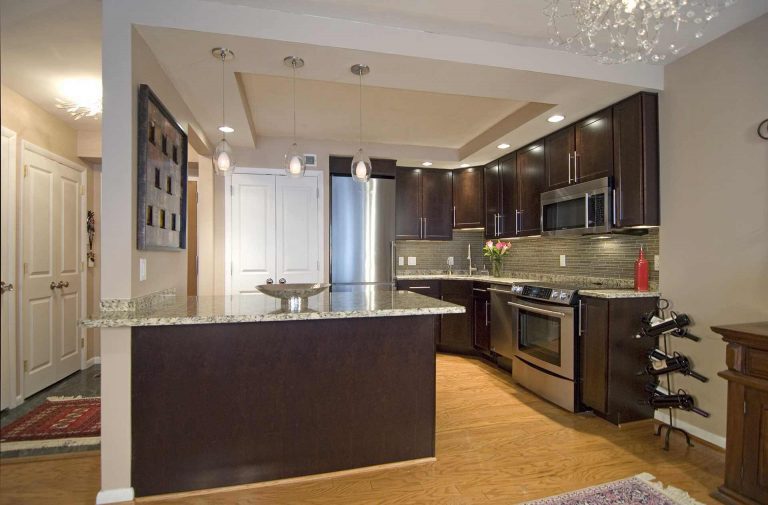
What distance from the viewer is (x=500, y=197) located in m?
4.61

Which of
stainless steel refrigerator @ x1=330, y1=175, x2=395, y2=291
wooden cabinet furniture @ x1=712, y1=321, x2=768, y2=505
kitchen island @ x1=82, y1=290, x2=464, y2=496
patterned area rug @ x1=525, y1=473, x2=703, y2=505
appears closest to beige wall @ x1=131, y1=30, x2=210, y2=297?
kitchen island @ x1=82, y1=290, x2=464, y2=496

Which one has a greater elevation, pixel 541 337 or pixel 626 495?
pixel 541 337

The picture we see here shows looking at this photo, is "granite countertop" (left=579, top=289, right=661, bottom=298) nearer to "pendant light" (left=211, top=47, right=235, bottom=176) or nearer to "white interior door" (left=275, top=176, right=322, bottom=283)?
"pendant light" (left=211, top=47, right=235, bottom=176)

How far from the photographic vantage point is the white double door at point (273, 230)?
4309 mm

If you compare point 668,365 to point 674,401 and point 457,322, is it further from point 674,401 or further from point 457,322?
point 457,322

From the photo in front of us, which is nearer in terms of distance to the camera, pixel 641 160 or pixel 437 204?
pixel 641 160

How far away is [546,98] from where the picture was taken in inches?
118

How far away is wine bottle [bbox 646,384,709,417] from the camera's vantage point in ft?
8.32

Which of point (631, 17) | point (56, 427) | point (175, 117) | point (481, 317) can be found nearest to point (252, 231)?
point (175, 117)

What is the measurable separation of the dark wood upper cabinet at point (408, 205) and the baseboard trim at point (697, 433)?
2976 mm

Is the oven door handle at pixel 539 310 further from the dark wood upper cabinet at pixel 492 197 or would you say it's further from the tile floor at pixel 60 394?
the tile floor at pixel 60 394

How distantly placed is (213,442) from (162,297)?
0.91 metres

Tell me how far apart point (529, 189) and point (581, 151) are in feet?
2.44

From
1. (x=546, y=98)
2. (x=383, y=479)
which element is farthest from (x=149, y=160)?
(x=546, y=98)
